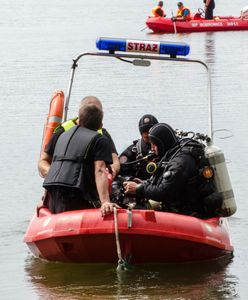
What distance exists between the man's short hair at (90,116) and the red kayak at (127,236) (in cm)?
64

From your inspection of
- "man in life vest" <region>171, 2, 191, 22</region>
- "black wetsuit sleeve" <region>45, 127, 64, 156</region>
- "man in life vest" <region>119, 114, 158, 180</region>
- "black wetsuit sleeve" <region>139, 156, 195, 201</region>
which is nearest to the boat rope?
"black wetsuit sleeve" <region>139, 156, 195, 201</region>

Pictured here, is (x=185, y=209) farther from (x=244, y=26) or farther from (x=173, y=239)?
(x=244, y=26)

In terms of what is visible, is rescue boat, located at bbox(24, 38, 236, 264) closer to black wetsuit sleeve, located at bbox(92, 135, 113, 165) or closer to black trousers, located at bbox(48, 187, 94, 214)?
black trousers, located at bbox(48, 187, 94, 214)

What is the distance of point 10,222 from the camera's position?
434 inches

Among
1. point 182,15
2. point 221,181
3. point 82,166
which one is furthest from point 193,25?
point 82,166

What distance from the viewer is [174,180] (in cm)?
853

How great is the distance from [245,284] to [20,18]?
116ft

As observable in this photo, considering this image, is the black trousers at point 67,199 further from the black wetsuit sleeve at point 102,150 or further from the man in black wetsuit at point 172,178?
the man in black wetsuit at point 172,178

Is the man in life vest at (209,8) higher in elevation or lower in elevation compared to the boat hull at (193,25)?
higher

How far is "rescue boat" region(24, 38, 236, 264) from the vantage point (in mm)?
8070

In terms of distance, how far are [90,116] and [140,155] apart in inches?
67.4

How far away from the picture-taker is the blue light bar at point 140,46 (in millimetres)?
9438

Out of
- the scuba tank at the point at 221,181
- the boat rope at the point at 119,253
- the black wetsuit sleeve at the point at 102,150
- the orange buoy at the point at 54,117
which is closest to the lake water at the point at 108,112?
the boat rope at the point at 119,253

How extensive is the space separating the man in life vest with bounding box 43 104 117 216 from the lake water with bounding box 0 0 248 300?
581 millimetres
